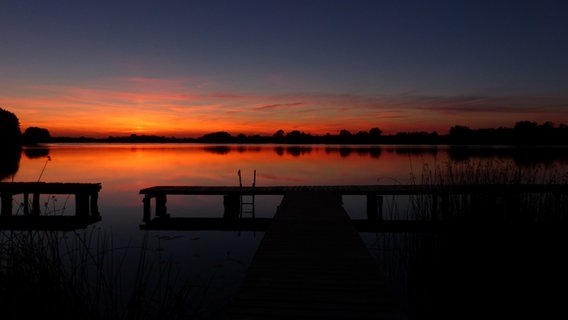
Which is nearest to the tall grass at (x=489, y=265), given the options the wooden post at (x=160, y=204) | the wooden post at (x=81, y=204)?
the wooden post at (x=160, y=204)

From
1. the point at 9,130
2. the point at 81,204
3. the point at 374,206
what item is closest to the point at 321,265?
the point at 374,206

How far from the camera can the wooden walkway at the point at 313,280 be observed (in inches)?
161

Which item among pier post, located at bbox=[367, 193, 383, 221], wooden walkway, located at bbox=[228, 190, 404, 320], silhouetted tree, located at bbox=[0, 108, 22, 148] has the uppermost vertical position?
silhouetted tree, located at bbox=[0, 108, 22, 148]

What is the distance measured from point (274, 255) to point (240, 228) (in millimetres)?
6454

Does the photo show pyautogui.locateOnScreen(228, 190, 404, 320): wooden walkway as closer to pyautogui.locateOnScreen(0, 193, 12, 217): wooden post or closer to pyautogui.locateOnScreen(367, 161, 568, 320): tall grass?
pyautogui.locateOnScreen(367, 161, 568, 320): tall grass

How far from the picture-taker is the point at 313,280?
4.99 meters

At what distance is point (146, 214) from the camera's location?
13734 mm

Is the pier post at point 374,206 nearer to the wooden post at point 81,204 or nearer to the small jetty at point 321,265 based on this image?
the small jetty at point 321,265

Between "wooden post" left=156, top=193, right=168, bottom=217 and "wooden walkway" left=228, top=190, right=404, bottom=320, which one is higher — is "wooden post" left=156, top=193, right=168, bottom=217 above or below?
below

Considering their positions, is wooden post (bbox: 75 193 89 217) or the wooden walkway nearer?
the wooden walkway

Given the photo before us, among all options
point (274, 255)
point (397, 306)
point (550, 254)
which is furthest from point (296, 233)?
point (550, 254)

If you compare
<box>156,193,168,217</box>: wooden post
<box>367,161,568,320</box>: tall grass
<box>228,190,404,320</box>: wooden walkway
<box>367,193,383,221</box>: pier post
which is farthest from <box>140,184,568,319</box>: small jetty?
<box>156,193,168,217</box>: wooden post

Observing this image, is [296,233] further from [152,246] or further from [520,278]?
[152,246]

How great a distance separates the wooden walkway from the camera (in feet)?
13.4
